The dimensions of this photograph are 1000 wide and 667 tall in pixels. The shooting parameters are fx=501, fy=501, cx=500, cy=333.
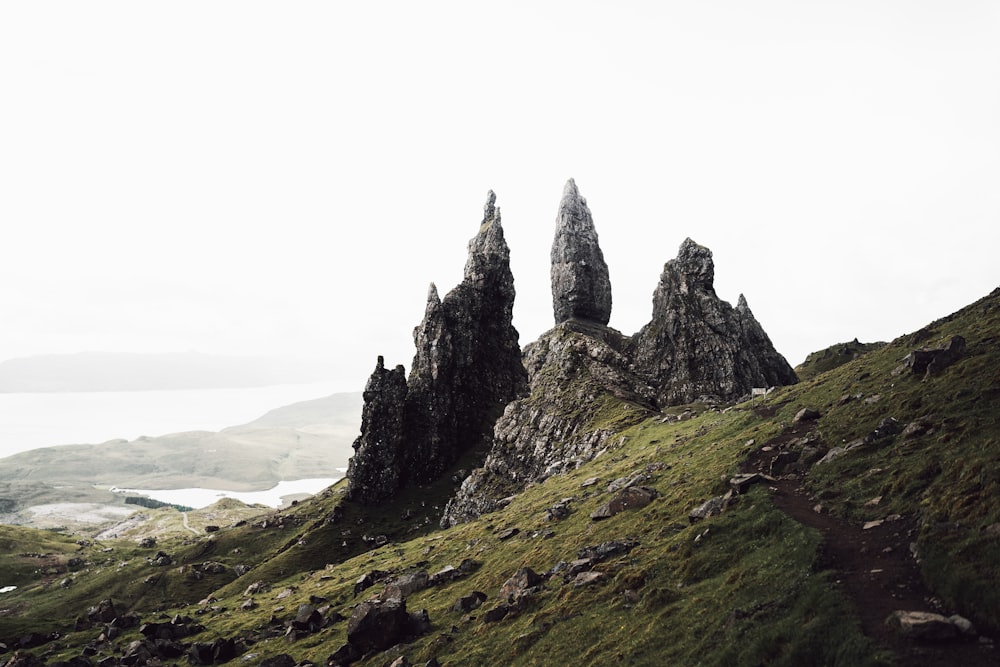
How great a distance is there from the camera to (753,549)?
1417 inches

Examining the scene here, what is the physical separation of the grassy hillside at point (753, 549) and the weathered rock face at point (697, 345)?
5059 centimetres

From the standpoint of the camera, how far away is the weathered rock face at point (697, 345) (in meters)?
140

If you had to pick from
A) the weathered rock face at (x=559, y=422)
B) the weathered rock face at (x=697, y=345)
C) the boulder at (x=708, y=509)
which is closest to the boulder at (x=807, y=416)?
the boulder at (x=708, y=509)

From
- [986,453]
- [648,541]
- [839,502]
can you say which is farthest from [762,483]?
[986,453]

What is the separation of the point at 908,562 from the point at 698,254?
14657 centimetres

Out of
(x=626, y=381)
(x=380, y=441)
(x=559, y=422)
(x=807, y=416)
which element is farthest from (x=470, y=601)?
(x=380, y=441)

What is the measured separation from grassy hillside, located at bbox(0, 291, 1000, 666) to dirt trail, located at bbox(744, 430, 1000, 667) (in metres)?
0.12

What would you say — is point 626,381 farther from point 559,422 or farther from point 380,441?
point 380,441

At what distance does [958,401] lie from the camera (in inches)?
1661

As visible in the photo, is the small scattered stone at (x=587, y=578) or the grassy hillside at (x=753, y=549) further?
the small scattered stone at (x=587, y=578)

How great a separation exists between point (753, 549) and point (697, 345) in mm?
119432

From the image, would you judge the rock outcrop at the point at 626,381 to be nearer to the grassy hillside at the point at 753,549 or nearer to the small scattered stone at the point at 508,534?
the grassy hillside at the point at 753,549

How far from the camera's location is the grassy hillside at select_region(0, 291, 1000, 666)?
26281 mm

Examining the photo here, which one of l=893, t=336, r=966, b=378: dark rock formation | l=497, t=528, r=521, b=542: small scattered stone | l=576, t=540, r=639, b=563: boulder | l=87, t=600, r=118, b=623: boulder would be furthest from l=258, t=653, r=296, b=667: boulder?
l=87, t=600, r=118, b=623: boulder
